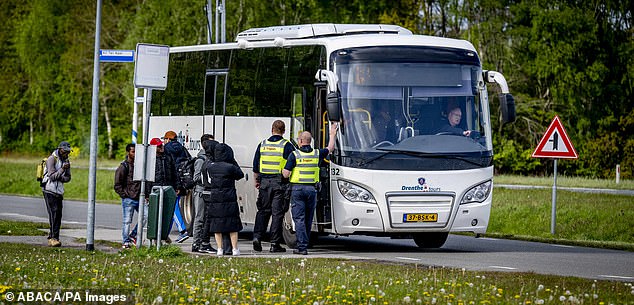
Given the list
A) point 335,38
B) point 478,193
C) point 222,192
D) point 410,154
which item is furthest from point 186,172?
point 478,193

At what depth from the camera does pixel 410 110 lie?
64.3 ft

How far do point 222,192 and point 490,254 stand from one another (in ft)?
14.5

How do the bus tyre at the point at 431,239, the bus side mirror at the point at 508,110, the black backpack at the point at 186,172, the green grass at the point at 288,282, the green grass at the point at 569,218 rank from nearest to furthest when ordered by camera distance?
the green grass at the point at 288,282
the bus side mirror at the point at 508,110
the bus tyre at the point at 431,239
the black backpack at the point at 186,172
the green grass at the point at 569,218

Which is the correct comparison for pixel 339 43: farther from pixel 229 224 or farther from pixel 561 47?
pixel 561 47

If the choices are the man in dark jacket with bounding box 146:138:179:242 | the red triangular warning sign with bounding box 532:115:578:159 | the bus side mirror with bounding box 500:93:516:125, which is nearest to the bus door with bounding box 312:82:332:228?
the man in dark jacket with bounding box 146:138:179:242

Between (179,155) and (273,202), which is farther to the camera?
(179,155)

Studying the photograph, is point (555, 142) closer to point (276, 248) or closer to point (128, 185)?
point (276, 248)

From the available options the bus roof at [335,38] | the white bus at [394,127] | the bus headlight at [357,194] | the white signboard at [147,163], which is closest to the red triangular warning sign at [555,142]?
the bus roof at [335,38]

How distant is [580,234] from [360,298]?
14.6 m

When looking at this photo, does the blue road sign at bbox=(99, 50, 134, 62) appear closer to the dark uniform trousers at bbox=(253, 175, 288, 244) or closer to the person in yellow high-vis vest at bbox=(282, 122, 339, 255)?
the dark uniform trousers at bbox=(253, 175, 288, 244)

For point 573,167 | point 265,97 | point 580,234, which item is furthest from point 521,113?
point 265,97

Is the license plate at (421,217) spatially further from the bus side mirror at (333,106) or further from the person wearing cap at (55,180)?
the person wearing cap at (55,180)

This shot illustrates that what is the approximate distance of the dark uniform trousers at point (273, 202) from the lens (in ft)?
64.8

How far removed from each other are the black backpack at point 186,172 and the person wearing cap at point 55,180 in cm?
230
